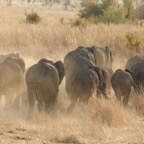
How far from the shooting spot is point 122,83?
11.2m

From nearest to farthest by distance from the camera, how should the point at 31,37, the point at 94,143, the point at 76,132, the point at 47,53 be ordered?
the point at 94,143 → the point at 76,132 → the point at 47,53 → the point at 31,37

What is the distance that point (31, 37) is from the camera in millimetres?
21297

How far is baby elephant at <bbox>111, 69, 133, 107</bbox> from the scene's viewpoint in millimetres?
11180

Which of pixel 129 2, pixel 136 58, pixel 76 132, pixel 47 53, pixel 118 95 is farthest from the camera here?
pixel 129 2

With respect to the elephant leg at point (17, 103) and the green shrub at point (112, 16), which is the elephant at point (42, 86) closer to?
the elephant leg at point (17, 103)

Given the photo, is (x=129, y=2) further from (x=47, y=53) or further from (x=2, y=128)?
(x=2, y=128)

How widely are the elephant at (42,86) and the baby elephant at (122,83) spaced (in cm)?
157

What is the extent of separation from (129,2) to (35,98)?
22840mm

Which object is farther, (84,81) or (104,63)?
(104,63)

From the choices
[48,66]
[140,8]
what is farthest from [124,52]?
[140,8]

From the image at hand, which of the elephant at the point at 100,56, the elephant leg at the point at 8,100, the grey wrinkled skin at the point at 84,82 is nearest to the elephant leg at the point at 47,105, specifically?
the grey wrinkled skin at the point at 84,82

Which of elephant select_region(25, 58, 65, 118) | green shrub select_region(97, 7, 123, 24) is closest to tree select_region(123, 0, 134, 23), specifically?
green shrub select_region(97, 7, 123, 24)

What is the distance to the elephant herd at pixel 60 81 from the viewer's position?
10.2 meters

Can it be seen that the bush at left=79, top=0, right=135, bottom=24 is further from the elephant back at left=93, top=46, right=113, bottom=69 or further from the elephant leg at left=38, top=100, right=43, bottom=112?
the elephant leg at left=38, top=100, right=43, bottom=112
